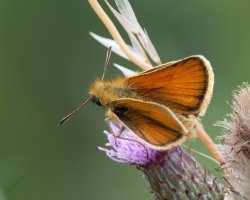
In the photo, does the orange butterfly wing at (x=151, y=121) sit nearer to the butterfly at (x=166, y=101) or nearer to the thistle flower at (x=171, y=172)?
the butterfly at (x=166, y=101)

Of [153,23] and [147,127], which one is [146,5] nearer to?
[153,23]

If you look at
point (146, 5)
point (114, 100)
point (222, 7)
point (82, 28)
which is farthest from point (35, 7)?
point (114, 100)

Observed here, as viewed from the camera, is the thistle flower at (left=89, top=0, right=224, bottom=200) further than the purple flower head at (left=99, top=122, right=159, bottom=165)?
No

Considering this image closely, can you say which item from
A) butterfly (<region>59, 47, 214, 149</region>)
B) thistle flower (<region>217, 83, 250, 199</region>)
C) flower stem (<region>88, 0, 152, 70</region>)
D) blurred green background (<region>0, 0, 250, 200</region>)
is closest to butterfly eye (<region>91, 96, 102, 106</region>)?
butterfly (<region>59, 47, 214, 149</region>)

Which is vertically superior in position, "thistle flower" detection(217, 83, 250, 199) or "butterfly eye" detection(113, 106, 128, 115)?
"butterfly eye" detection(113, 106, 128, 115)

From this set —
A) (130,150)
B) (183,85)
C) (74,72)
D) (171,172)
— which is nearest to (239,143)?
(183,85)

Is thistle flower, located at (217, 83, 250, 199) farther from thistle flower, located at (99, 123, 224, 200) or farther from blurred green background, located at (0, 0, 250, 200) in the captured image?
blurred green background, located at (0, 0, 250, 200)
